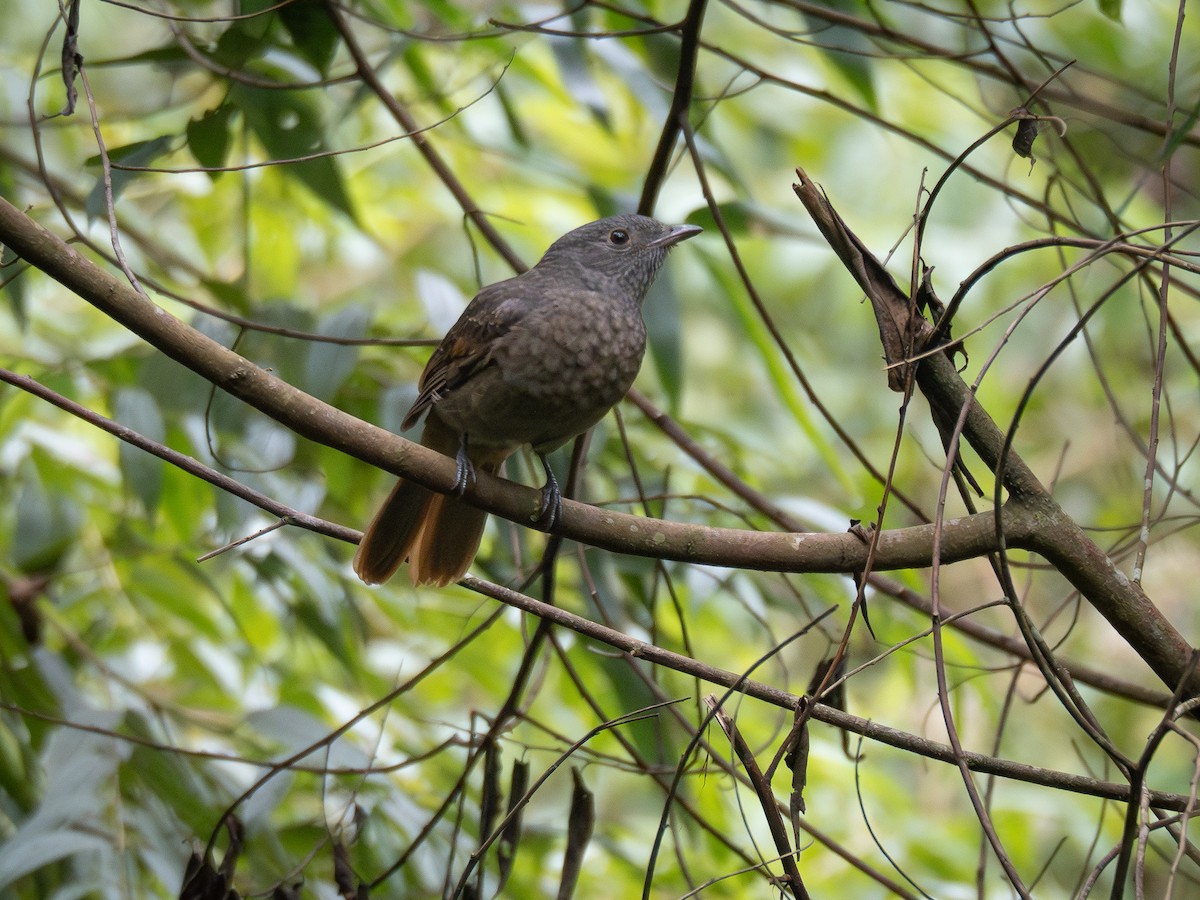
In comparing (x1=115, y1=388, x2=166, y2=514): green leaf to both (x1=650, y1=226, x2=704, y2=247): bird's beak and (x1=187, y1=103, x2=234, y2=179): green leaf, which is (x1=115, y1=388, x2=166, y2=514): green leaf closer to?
(x1=187, y1=103, x2=234, y2=179): green leaf

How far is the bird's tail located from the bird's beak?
0.78 meters

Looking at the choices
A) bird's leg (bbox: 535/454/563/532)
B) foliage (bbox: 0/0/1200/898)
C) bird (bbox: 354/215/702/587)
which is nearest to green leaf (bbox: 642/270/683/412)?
foliage (bbox: 0/0/1200/898)

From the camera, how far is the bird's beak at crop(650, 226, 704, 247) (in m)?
3.34

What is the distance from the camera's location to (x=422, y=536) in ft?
10.6

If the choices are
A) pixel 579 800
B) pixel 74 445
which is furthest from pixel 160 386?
pixel 579 800

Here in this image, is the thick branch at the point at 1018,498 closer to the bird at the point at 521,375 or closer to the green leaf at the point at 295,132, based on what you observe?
the bird at the point at 521,375

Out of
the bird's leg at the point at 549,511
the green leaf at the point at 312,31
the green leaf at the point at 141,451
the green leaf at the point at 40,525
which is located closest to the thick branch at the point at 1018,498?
the bird's leg at the point at 549,511

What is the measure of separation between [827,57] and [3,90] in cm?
273

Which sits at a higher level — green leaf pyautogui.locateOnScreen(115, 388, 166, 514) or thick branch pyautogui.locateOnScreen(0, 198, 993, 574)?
green leaf pyautogui.locateOnScreen(115, 388, 166, 514)

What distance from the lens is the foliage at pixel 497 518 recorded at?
2240 millimetres

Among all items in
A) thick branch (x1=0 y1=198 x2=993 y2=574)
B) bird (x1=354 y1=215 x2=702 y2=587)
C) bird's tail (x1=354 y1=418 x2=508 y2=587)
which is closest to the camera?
thick branch (x1=0 y1=198 x2=993 y2=574)

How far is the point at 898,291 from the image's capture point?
196cm

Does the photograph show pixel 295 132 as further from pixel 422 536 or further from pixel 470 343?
pixel 422 536

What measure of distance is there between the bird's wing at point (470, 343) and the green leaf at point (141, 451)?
674 millimetres
